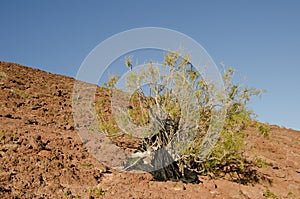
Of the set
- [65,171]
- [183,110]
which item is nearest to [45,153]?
[65,171]

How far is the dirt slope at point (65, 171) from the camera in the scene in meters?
7.54

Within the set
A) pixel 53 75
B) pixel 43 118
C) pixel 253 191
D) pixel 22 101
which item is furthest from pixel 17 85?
pixel 253 191

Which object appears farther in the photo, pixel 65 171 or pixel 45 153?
pixel 45 153

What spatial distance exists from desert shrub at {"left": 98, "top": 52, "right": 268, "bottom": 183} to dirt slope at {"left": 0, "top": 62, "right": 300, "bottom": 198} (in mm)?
910

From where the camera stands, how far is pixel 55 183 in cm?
764

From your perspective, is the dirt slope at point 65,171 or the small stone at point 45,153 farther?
the small stone at point 45,153

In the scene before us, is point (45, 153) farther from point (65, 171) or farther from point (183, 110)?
point (183, 110)

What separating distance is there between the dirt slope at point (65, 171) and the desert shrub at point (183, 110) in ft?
2.98

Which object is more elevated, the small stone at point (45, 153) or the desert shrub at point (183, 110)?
the desert shrub at point (183, 110)

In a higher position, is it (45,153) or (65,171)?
(45,153)

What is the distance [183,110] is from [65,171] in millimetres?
3337

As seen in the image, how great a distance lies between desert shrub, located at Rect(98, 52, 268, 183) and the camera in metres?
8.78

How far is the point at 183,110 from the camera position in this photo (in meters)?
8.77

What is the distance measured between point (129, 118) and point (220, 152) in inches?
103
